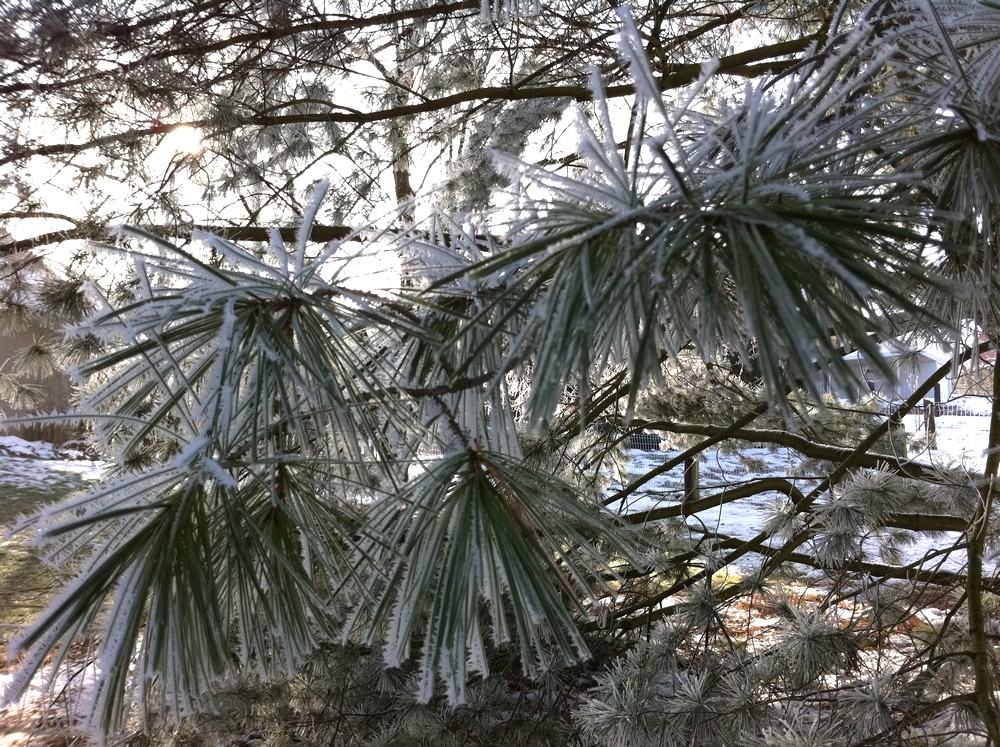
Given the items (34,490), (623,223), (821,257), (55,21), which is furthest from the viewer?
(34,490)

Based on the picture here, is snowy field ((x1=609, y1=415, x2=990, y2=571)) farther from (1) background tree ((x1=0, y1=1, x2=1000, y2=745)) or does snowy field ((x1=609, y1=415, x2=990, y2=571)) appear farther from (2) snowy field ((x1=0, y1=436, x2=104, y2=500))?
(2) snowy field ((x1=0, y1=436, x2=104, y2=500))

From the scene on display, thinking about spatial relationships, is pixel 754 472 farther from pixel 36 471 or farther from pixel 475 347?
pixel 36 471

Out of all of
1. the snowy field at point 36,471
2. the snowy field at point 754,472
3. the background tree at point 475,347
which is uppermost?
the snowy field at point 36,471

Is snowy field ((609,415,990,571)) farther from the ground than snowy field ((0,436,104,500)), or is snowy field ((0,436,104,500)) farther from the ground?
snowy field ((0,436,104,500))

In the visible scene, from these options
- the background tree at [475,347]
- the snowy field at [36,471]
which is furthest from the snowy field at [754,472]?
the snowy field at [36,471]

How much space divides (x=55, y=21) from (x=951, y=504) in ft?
7.39

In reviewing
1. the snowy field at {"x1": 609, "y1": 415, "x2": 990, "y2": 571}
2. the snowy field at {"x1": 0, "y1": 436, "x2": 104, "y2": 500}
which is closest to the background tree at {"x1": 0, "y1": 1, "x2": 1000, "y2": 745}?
the snowy field at {"x1": 609, "y1": 415, "x2": 990, "y2": 571}

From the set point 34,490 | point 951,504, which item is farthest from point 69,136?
point 34,490

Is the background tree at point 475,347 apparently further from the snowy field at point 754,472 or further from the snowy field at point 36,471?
the snowy field at point 36,471

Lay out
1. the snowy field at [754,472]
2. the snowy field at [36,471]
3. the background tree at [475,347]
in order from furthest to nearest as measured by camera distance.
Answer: the snowy field at [36,471], the snowy field at [754,472], the background tree at [475,347]

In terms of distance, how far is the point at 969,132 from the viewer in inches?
21.2

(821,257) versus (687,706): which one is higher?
(821,257)

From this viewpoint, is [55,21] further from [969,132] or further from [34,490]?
[34,490]

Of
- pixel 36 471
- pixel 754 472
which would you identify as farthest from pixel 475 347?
pixel 36 471
